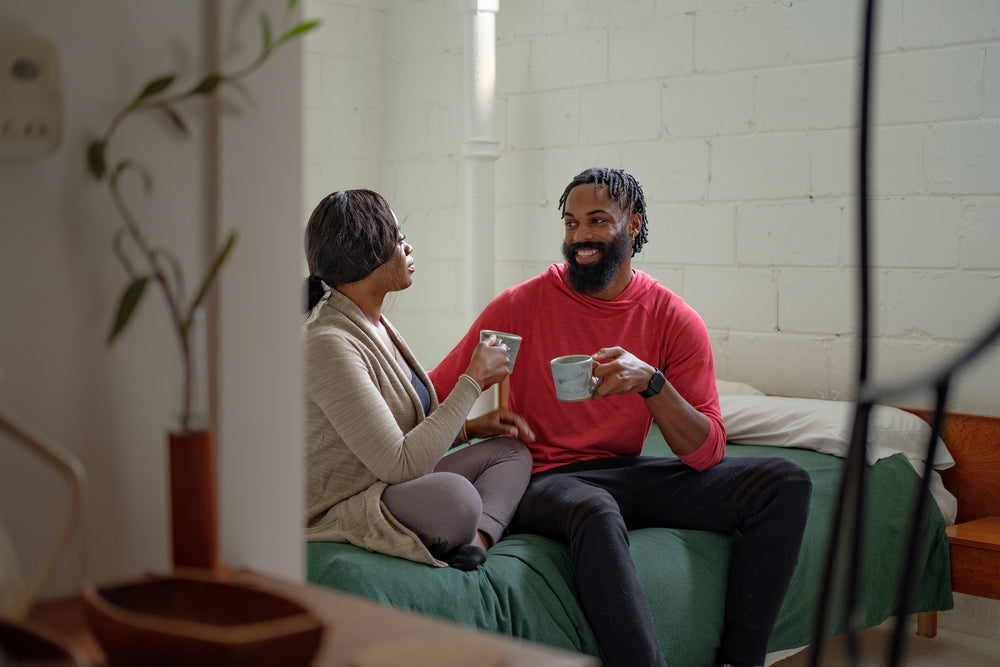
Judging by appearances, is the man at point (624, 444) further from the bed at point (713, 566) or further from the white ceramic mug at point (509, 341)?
the white ceramic mug at point (509, 341)

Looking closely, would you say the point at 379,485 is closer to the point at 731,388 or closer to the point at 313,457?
the point at 313,457

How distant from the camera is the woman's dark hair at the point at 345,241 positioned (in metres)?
2.35

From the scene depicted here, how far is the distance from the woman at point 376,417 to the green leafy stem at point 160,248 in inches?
48.1

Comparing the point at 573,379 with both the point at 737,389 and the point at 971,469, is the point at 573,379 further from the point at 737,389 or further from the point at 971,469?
the point at 971,469

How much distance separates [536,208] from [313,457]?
6.94ft

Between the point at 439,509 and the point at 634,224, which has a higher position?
the point at 634,224

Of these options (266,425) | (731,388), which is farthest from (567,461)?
(266,425)

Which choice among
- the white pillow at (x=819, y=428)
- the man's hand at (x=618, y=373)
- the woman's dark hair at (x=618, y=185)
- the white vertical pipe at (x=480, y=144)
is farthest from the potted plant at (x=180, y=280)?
the white vertical pipe at (x=480, y=144)

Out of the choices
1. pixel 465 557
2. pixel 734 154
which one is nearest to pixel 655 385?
pixel 465 557

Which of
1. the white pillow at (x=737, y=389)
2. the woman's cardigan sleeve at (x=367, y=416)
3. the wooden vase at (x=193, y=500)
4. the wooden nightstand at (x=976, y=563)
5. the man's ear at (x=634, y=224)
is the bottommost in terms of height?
the wooden nightstand at (x=976, y=563)

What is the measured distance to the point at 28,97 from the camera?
853 mm

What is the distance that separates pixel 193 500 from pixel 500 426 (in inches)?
69.2

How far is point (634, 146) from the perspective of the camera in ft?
12.5

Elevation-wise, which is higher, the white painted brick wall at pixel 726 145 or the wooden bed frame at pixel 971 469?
the white painted brick wall at pixel 726 145
